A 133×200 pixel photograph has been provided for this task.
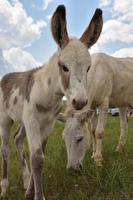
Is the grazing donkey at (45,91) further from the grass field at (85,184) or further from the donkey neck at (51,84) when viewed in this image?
the grass field at (85,184)

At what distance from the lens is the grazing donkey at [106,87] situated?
861 cm

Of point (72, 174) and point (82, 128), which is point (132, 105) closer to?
point (82, 128)

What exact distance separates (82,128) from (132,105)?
11.9 ft

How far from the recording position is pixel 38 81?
551 centimetres

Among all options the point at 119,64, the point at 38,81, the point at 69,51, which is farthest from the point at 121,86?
the point at 69,51

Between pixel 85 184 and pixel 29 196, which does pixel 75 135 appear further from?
pixel 29 196

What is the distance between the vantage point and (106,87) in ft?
29.6

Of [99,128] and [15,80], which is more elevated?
[15,80]

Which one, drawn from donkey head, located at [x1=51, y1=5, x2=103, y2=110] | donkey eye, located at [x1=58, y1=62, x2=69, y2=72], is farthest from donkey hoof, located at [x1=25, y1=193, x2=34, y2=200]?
donkey eye, located at [x1=58, y1=62, x2=69, y2=72]

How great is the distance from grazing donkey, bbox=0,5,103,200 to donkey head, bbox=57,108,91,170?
1085mm

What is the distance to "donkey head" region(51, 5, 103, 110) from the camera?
4.39 metres

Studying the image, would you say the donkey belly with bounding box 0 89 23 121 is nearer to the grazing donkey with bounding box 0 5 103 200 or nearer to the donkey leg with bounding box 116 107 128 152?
the grazing donkey with bounding box 0 5 103 200

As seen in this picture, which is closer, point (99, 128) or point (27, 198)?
point (27, 198)

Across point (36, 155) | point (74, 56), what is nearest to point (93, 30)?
point (74, 56)
